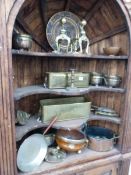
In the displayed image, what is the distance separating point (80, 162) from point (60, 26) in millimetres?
1316

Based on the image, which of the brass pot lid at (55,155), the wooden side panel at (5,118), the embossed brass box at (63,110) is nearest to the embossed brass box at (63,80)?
the embossed brass box at (63,110)

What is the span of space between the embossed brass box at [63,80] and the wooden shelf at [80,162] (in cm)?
69

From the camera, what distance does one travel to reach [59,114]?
5.41 ft

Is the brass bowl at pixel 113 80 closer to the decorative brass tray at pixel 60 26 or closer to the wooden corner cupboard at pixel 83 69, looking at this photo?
the wooden corner cupboard at pixel 83 69

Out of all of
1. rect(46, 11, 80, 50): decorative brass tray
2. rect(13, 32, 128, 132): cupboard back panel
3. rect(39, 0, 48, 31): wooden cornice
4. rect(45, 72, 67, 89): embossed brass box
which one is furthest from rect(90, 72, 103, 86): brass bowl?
rect(39, 0, 48, 31): wooden cornice

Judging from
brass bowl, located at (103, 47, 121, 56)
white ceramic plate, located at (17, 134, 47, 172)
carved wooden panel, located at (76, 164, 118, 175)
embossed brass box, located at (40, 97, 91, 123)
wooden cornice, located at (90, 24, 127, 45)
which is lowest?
carved wooden panel, located at (76, 164, 118, 175)

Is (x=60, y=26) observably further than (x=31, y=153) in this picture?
Yes

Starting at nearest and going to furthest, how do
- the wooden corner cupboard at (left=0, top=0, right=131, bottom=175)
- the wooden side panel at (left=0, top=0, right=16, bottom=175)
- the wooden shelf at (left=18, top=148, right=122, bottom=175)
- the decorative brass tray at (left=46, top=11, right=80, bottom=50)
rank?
1. the wooden side panel at (left=0, top=0, right=16, bottom=175)
2. the wooden corner cupboard at (left=0, top=0, right=131, bottom=175)
3. the wooden shelf at (left=18, top=148, right=122, bottom=175)
4. the decorative brass tray at (left=46, top=11, right=80, bottom=50)

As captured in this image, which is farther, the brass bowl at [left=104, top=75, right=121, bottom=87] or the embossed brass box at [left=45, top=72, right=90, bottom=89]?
the brass bowl at [left=104, top=75, right=121, bottom=87]

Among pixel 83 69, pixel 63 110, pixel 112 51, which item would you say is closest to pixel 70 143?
pixel 63 110

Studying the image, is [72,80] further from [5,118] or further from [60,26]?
[5,118]

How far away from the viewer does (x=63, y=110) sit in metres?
1.66

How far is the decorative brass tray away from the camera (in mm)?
1664

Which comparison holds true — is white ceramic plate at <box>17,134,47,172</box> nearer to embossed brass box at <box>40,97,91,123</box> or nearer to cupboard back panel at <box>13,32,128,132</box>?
embossed brass box at <box>40,97,91,123</box>
